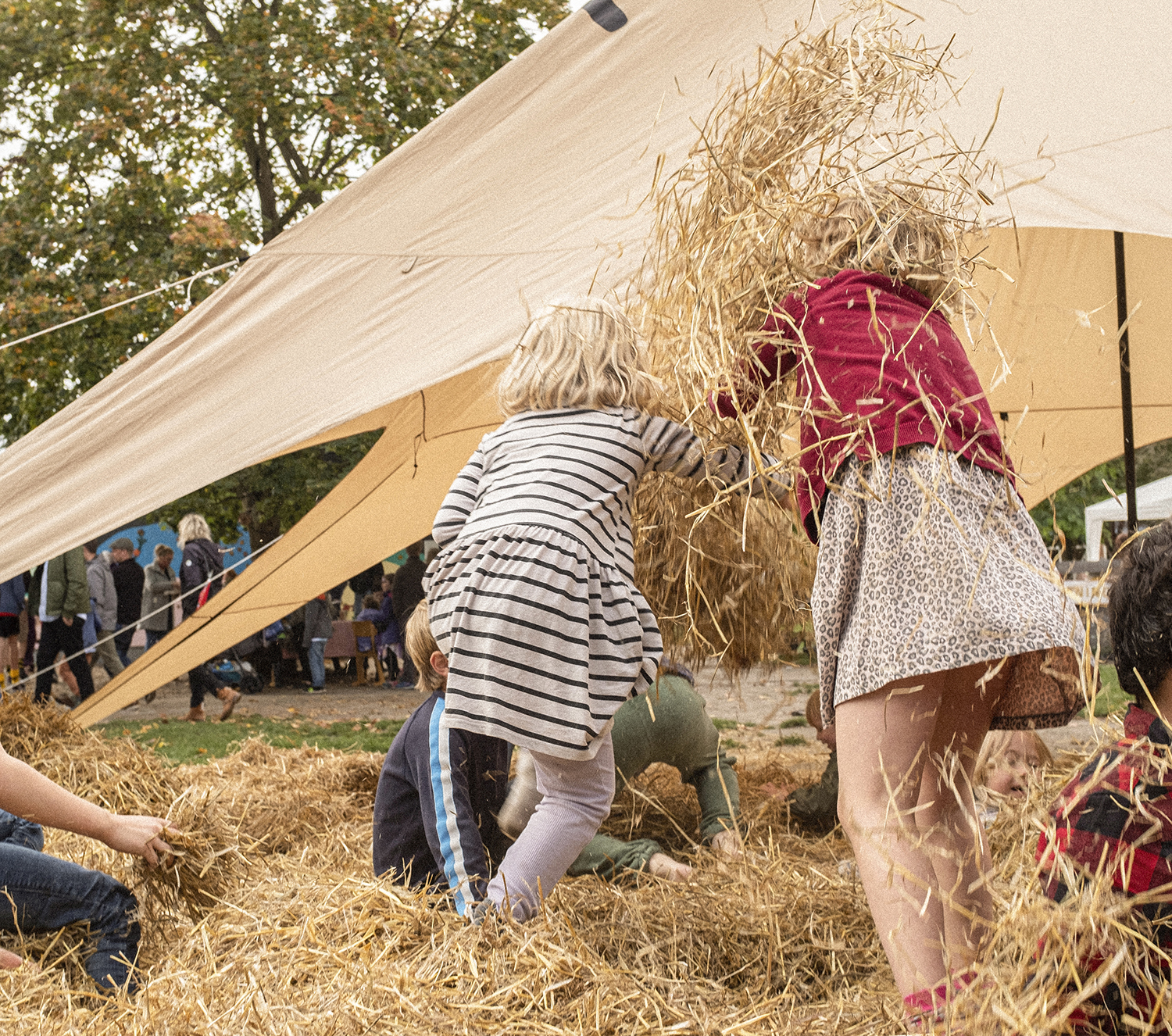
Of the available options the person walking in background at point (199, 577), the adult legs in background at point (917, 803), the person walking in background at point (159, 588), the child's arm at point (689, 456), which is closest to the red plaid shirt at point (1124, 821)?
the adult legs in background at point (917, 803)

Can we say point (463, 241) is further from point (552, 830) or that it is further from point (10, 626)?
point (10, 626)

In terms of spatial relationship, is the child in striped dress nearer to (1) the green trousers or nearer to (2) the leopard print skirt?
(2) the leopard print skirt

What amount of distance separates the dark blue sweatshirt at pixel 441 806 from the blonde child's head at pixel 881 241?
1.35 m

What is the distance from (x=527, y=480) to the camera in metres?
2.44

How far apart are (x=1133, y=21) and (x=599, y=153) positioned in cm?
136

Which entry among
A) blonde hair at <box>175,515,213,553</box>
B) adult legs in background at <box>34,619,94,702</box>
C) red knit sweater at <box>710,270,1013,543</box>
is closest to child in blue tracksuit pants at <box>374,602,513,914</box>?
red knit sweater at <box>710,270,1013,543</box>

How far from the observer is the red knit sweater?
1.94 metres

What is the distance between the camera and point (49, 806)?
226 cm

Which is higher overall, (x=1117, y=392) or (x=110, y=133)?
(x=110, y=133)

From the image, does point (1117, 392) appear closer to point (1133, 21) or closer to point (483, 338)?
point (1133, 21)

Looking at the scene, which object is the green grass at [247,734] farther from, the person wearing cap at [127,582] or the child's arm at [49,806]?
the child's arm at [49,806]

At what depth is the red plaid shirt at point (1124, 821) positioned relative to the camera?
1.28 meters

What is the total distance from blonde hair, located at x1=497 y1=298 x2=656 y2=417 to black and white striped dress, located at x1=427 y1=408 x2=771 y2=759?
56 mm

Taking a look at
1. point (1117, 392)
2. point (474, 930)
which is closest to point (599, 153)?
point (474, 930)
